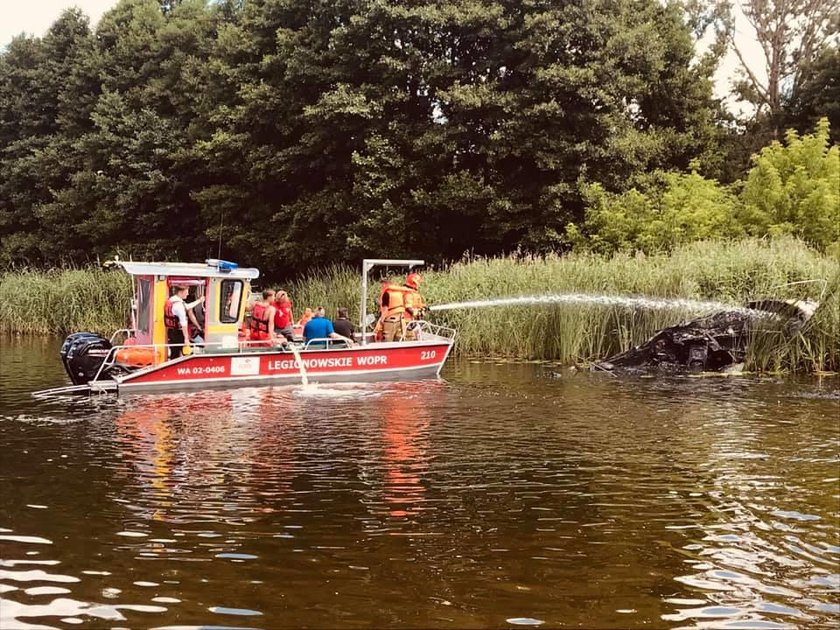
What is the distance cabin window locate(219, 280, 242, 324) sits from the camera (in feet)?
62.0

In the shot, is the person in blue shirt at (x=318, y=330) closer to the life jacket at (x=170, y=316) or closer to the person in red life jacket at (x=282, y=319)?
the person in red life jacket at (x=282, y=319)

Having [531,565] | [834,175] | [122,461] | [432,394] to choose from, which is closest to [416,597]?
[531,565]

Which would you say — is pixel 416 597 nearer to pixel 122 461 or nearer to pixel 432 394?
pixel 122 461

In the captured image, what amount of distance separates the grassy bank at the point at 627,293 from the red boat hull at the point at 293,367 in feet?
12.8

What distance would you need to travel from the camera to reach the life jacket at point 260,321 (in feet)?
64.2

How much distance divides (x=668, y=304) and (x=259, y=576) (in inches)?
679

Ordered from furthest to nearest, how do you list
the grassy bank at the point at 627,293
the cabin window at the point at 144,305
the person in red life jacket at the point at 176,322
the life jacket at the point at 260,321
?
the grassy bank at the point at 627,293
the life jacket at the point at 260,321
the cabin window at the point at 144,305
the person in red life jacket at the point at 176,322

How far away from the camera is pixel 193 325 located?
1877 cm

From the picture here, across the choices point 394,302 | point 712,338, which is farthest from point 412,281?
point 712,338

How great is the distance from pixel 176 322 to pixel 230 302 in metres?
1.17

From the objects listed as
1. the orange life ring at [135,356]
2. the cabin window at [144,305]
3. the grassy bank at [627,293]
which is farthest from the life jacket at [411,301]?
the orange life ring at [135,356]

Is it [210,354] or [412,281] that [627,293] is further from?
[210,354]

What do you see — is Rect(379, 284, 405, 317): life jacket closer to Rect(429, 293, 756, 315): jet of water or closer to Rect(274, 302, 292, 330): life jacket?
Rect(429, 293, 756, 315): jet of water

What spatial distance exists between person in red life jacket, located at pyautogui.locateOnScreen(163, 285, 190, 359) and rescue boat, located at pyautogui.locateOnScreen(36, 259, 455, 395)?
11 cm
